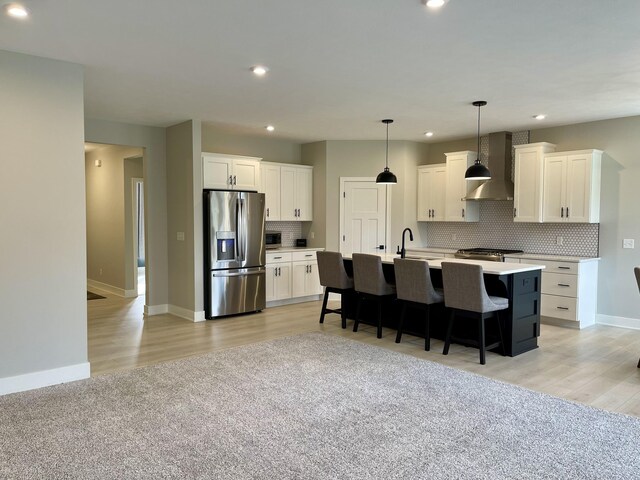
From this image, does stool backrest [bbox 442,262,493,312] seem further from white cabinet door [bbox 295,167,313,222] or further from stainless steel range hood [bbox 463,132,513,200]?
white cabinet door [bbox 295,167,313,222]

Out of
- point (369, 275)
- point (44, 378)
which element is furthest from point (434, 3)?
point (44, 378)

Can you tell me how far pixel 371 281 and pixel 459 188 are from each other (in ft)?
8.85

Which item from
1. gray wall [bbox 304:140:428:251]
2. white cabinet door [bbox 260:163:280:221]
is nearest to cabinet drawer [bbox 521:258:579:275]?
gray wall [bbox 304:140:428:251]

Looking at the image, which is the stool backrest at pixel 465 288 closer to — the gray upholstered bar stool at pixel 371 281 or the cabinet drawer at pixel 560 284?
the gray upholstered bar stool at pixel 371 281

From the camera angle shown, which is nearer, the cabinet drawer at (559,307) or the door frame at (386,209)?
the cabinet drawer at (559,307)

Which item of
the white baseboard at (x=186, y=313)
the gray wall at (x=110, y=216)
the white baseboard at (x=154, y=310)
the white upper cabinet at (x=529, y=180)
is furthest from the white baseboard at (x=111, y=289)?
the white upper cabinet at (x=529, y=180)

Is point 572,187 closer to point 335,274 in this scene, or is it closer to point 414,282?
point 414,282

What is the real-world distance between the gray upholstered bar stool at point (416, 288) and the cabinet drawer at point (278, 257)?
2.53 meters

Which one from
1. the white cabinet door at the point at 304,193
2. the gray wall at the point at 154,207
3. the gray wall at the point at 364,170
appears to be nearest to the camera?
the gray wall at the point at 154,207

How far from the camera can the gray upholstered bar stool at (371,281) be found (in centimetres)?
542

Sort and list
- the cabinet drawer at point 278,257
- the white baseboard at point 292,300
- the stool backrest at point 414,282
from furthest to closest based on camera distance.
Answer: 1. the white baseboard at point 292,300
2. the cabinet drawer at point 278,257
3. the stool backrest at point 414,282

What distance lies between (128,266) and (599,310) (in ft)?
24.1

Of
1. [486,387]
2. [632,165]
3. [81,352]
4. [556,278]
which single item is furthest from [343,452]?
[632,165]

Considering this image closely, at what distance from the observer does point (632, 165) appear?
5.89 meters
